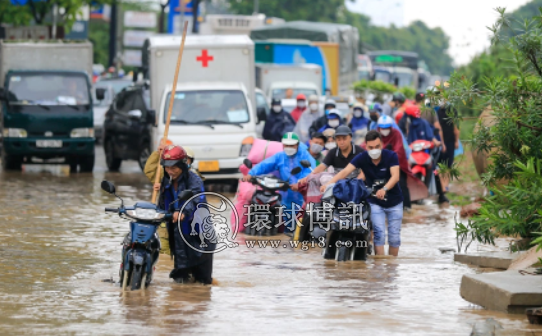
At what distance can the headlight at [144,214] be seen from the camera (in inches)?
372

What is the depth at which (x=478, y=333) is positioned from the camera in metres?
7.75

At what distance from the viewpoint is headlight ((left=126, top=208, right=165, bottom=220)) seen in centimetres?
946

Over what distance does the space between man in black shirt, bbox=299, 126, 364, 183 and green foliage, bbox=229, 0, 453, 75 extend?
150 ft

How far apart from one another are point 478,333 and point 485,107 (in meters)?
3.42

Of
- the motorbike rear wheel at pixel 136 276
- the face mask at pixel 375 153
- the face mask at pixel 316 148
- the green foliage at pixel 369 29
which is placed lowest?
the motorbike rear wheel at pixel 136 276

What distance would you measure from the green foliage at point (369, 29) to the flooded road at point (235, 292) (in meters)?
46.1

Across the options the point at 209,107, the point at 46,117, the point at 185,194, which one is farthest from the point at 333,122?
the point at 185,194

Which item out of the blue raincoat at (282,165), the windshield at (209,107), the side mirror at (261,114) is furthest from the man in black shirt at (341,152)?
the side mirror at (261,114)

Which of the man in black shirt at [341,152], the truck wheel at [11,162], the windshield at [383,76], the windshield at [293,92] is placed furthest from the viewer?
the windshield at [383,76]

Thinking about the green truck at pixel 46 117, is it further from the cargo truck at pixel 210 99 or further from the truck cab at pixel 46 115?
the cargo truck at pixel 210 99

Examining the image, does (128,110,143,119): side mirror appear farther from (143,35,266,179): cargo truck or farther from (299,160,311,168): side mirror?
(299,160,311,168): side mirror

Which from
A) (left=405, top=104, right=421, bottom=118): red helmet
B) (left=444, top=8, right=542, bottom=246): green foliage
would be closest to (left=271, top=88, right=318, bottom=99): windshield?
(left=405, top=104, right=421, bottom=118): red helmet

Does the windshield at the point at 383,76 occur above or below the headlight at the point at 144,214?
above

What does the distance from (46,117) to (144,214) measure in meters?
13.0
